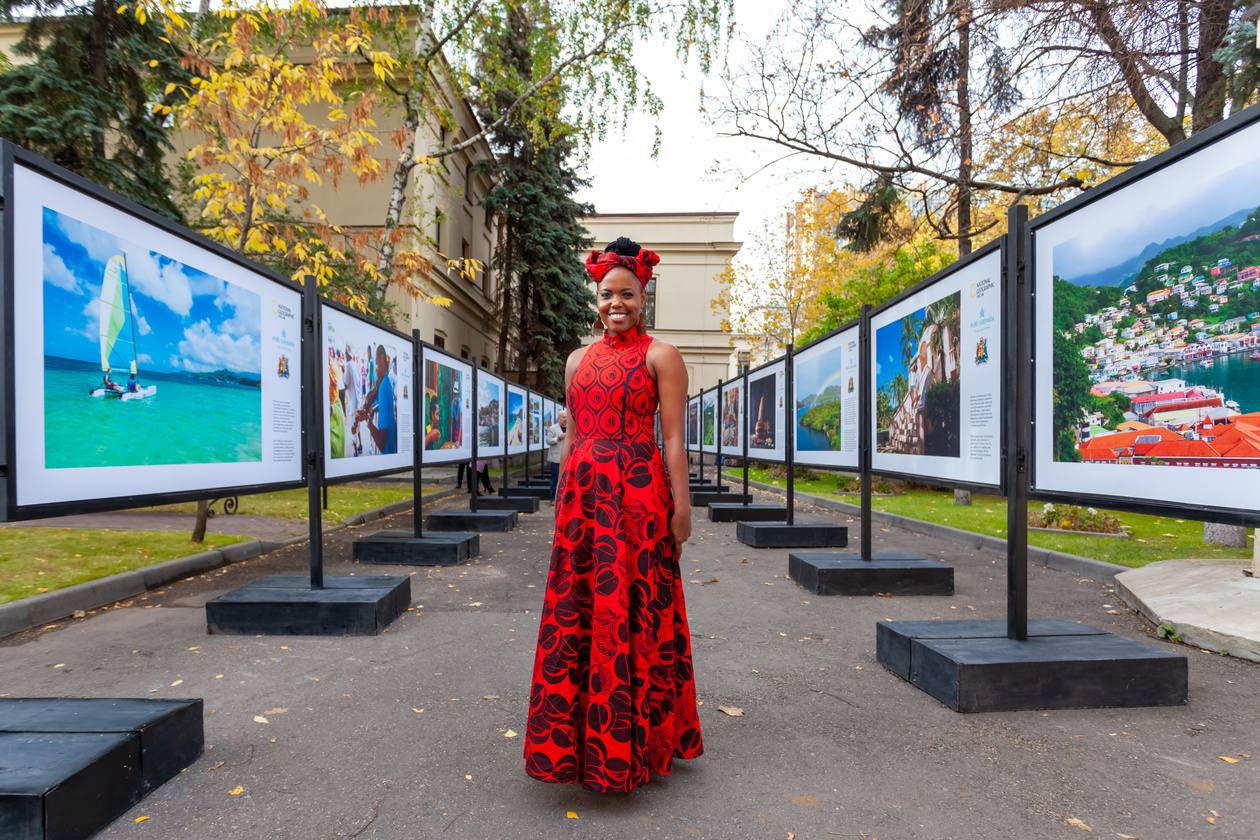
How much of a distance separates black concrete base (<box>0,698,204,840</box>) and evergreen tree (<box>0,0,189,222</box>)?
10.3 meters

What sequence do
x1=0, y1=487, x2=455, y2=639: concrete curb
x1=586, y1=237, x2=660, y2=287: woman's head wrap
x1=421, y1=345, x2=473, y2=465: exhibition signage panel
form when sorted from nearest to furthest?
x1=586, y1=237, x2=660, y2=287: woman's head wrap → x1=0, y1=487, x2=455, y2=639: concrete curb → x1=421, y1=345, x2=473, y2=465: exhibition signage panel

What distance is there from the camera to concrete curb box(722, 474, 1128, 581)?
6.71 metres

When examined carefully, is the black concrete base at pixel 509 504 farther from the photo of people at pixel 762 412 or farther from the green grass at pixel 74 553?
the green grass at pixel 74 553

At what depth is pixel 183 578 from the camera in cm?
652

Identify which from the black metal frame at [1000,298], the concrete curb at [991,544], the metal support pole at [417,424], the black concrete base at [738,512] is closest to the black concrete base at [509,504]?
the black concrete base at [738,512]

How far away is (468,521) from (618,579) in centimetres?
788

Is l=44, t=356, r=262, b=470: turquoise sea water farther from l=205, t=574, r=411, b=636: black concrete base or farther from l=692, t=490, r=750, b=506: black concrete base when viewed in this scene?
l=692, t=490, r=750, b=506: black concrete base

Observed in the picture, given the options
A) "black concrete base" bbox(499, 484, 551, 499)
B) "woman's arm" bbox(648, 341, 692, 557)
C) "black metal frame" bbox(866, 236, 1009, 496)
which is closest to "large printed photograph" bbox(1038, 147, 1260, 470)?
"black metal frame" bbox(866, 236, 1009, 496)

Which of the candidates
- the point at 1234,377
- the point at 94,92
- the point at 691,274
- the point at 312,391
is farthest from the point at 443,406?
the point at 691,274

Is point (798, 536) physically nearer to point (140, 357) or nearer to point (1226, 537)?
point (1226, 537)

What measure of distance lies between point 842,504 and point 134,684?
39.2ft

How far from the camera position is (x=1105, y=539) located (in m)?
8.59

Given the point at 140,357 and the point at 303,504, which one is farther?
the point at 303,504

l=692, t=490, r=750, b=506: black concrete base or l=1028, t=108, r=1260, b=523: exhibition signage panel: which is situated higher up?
l=1028, t=108, r=1260, b=523: exhibition signage panel
